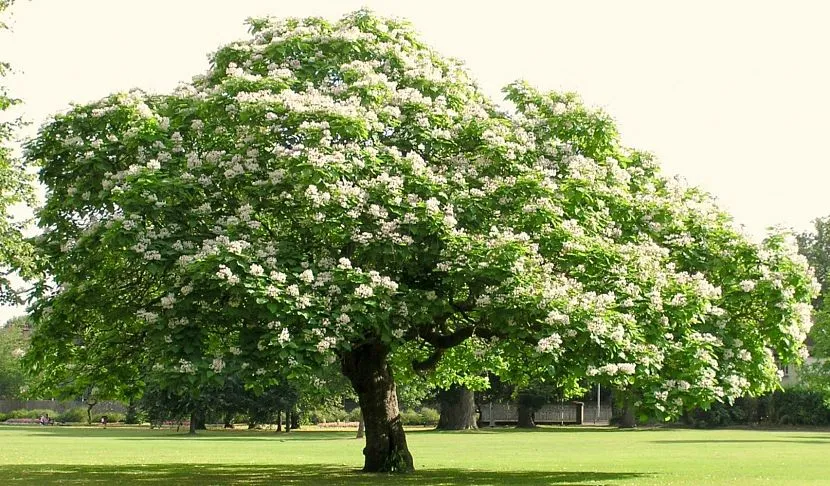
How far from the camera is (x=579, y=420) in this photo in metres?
87.4

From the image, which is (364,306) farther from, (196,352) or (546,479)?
(546,479)

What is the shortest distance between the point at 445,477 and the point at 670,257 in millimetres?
7689

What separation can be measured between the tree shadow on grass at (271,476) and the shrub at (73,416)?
63.9 m

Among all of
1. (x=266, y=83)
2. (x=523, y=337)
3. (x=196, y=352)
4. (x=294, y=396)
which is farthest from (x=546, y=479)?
(x=294, y=396)

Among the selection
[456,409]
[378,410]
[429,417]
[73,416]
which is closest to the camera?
[378,410]

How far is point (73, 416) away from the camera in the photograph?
298 feet

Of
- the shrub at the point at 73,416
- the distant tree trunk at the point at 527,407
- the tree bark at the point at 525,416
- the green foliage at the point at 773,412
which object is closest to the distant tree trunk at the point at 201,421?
the shrub at the point at 73,416

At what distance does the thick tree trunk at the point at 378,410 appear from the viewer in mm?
25969

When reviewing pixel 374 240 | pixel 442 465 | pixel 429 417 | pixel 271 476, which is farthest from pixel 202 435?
pixel 374 240

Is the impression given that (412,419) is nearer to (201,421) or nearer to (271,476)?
(201,421)

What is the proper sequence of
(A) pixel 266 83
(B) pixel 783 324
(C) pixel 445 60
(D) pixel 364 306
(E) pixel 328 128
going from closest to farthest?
1. (D) pixel 364 306
2. (E) pixel 328 128
3. (A) pixel 266 83
4. (B) pixel 783 324
5. (C) pixel 445 60

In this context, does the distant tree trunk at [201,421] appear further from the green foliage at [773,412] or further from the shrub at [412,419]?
the green foliage at [773,412]

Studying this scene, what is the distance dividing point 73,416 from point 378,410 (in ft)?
236

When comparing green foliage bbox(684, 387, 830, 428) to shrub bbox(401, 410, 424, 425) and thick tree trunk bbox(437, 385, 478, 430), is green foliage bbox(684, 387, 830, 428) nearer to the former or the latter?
thick tree trunk bbox(437, 385, 478, 430)
